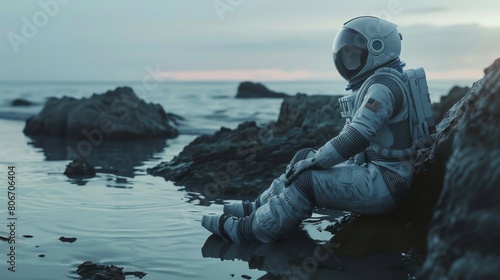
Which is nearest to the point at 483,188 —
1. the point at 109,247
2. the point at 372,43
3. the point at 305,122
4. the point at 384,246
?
the point at 384,246

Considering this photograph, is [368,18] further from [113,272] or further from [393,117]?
[113,272]

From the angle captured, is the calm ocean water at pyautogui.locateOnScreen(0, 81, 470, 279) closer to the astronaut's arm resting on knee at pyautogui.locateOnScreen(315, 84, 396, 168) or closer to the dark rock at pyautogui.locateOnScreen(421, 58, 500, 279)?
the astronaut's arm resting on knee at pyautogui.locateOnScreen(315, 84, 396, 168)

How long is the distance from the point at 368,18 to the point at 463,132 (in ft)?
7.73

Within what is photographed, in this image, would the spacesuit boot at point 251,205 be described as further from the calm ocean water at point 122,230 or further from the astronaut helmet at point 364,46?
the astronaut helmet at point 364,46

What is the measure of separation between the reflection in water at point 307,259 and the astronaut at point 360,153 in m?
0.14

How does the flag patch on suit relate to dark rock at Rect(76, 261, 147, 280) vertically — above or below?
above

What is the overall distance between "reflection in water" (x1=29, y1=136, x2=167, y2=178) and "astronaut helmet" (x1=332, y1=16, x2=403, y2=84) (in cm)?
430

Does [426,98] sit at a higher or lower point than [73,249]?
higher

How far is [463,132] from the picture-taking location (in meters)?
3.07

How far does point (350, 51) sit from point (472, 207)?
2592 mm

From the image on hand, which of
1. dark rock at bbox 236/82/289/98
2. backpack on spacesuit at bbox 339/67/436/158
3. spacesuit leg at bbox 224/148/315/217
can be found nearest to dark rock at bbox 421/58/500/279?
backpack on spacesuit at bbox 339/67/436/158

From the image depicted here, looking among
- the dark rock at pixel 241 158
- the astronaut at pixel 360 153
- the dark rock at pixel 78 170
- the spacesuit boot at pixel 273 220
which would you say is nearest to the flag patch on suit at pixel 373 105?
the astronaut at pixel 360 153

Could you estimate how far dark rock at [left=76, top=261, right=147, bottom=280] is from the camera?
4230mm

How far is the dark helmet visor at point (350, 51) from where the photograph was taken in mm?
5152
